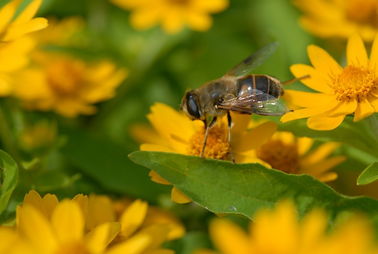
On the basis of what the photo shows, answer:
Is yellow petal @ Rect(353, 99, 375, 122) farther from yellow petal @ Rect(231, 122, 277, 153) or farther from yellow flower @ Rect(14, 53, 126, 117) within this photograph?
yellow flower @ Rect(14, 53, 126, 117)

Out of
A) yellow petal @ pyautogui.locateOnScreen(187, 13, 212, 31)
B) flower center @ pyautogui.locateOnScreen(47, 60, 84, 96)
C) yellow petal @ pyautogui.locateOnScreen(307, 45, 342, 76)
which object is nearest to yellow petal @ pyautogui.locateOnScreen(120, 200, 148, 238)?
yellow petal @ pyautogui.locateOnScreen(307, 45, 342, 76)

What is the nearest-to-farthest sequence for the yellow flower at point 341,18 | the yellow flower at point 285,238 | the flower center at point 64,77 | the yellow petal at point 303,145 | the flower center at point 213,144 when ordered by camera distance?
the yellow flower at point 285,238 < the flower center at point 213,144 < the yellow petal at point 303,145 < the yellow flower at point 341,18 < the flower center at point 64,77

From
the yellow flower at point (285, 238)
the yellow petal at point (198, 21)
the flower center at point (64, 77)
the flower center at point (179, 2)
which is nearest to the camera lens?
the yellow flower at point (285, 238)

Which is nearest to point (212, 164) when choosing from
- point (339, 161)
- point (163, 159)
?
point (163, 159)

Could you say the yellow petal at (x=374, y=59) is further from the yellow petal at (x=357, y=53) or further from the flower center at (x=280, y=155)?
the flower center at (x=280, y=155)

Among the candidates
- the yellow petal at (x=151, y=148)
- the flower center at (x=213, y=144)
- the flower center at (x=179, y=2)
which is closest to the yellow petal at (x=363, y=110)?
the flower center at (x=213, y=144)
